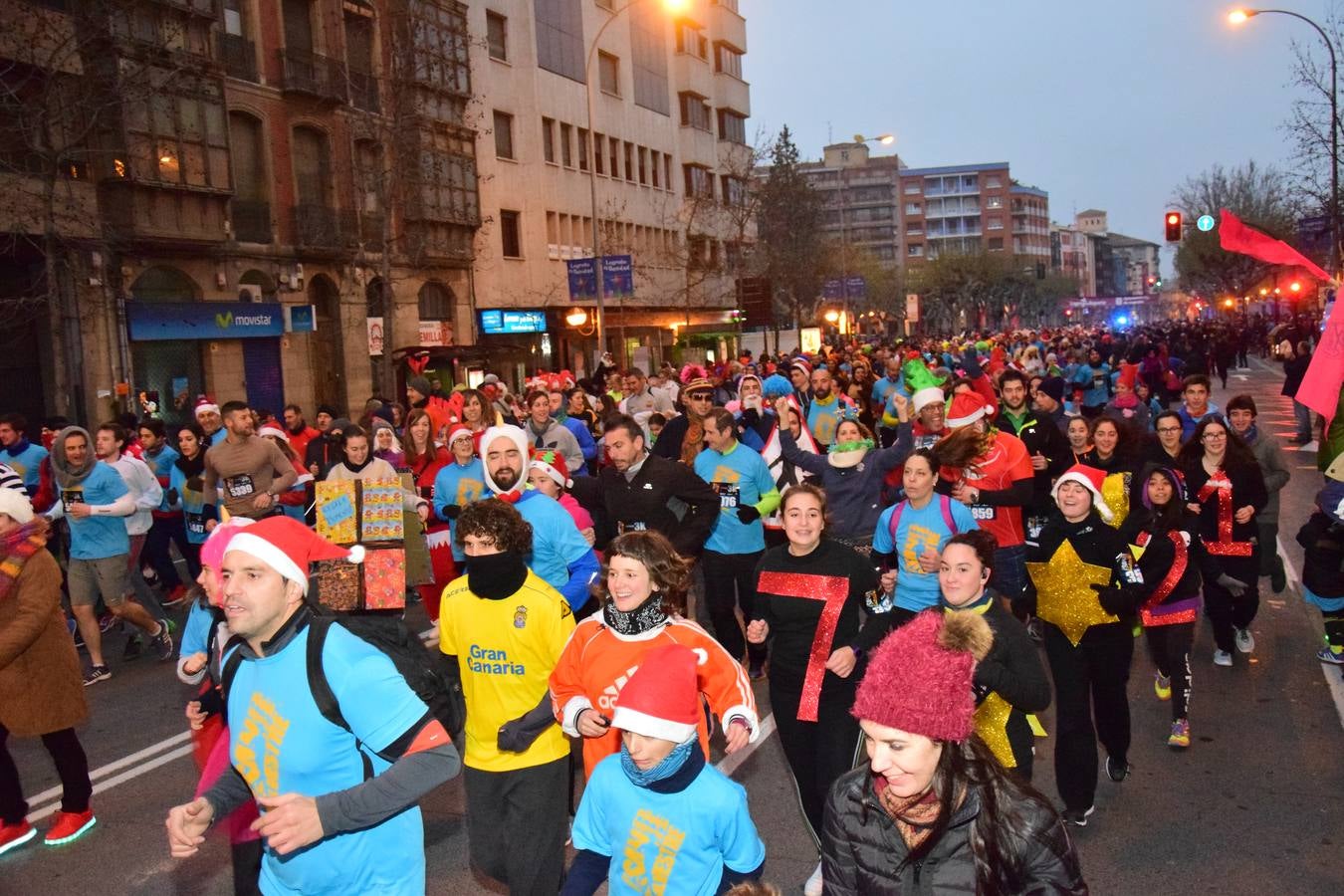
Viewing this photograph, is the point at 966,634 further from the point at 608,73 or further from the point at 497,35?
the point at 608,73

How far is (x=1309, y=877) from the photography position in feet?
17.4

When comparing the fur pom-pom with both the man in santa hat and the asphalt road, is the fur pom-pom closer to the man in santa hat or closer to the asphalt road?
the man in santa hat

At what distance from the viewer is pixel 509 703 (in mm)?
4723

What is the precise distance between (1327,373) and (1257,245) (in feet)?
3.20

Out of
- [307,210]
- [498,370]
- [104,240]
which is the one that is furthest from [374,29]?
[104,240]

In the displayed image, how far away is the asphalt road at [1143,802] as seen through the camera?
5.57 meters

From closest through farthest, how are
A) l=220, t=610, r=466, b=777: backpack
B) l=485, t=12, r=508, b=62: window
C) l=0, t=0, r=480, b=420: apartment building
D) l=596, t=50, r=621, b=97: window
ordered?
l=220, t=610, r=466, b=777: backpack, l=0, t=0, r=480, b=420: apartment building, l=485, t=12, r=508, b=62: window, l=596, t=50, r=621, b=97: window

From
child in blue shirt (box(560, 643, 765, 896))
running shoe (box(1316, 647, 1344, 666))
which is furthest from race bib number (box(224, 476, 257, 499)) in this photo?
running shoe (box(1316, 647, 1344, 666))

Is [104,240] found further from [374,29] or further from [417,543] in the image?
[417,543]

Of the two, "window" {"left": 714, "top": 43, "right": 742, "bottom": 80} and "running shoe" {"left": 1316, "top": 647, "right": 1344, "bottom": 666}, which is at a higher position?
"window" {"left": 714, "top": 43, "right": 742, "bottom": 80}

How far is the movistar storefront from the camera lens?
24875 mm

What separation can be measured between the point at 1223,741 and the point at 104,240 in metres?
20.8

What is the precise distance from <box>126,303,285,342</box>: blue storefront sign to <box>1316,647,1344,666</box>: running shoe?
22.4m

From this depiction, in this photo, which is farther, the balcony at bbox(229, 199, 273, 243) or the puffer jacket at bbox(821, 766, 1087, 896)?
the balcony at bbox(229, 199, 273, 243)
